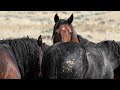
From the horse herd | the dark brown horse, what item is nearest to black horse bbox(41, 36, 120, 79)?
the horse herd

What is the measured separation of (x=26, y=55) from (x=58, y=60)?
1.14 metres

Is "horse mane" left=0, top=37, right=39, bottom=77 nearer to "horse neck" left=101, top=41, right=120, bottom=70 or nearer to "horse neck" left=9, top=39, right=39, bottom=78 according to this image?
"horse neck" left=9, top=39, right=39, bottom=78

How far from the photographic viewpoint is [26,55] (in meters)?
6.64

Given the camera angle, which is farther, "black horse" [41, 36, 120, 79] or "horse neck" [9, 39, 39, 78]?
"horse neck" [9, 39, 39, 78]

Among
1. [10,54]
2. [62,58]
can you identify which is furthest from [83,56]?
[10,54]

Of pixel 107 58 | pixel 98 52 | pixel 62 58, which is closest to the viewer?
pixel 62 58

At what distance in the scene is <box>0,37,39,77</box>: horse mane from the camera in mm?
6527

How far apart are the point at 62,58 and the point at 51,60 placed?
0.19m

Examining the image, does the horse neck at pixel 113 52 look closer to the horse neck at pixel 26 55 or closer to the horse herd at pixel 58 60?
the horse herd at pixel 58 60

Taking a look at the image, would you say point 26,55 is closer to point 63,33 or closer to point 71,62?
point 71,62

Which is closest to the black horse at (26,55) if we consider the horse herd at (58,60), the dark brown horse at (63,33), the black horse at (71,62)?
the horse herd at (58,60)

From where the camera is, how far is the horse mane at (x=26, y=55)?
257 inches
